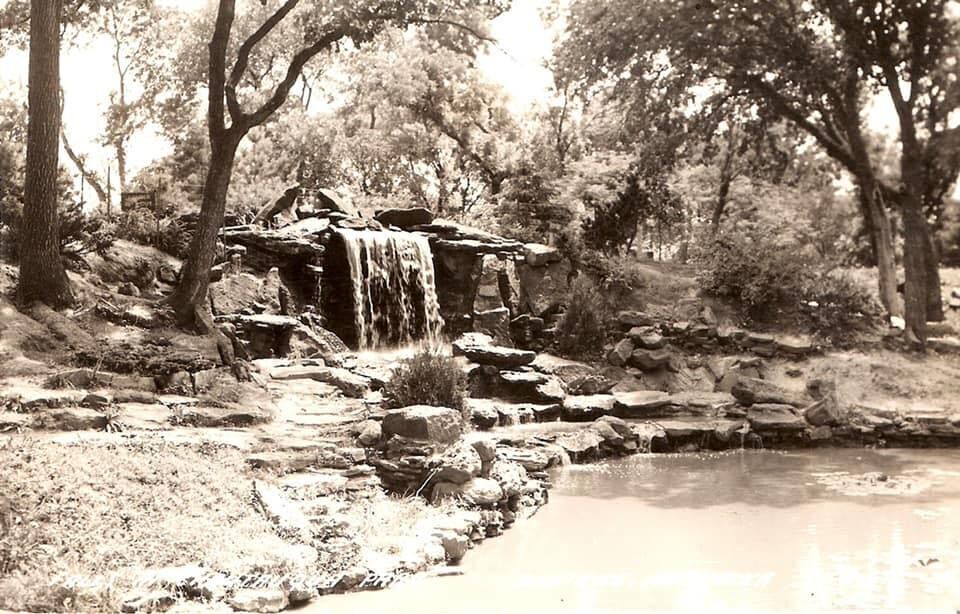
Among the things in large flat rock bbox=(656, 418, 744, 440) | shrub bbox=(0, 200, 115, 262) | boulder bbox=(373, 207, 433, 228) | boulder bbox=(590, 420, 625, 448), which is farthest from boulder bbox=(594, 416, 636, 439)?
shrub bbox=(0, 200, 115, 262)

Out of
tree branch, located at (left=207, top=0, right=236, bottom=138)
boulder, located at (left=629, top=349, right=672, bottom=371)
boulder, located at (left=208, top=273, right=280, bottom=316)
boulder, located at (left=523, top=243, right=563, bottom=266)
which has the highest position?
tree branch, located at (left=207, top=0, right=236, bottom=138)

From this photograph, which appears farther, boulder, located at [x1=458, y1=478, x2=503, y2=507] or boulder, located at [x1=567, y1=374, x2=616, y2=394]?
boulder, located at [x1=567, y1=374, x2=616, y2=394]

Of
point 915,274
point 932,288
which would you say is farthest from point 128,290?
point 932,288

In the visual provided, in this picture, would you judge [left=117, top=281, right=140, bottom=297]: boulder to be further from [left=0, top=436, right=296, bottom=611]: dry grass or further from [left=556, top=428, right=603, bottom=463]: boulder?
[left=556, top=428, right=603, bottom=463]: boulder

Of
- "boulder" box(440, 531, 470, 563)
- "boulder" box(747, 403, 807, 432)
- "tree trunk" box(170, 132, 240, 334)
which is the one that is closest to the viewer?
"boulder" box(440, 531, 470, 563)

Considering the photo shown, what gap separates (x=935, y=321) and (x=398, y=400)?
1367 cm

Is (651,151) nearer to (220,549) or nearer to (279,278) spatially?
(279,278)

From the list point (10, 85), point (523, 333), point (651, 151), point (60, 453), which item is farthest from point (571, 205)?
point (10, 85)

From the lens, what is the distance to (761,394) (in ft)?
42.4

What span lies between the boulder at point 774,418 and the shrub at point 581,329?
3909mm

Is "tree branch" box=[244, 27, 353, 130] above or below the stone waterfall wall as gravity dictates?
above

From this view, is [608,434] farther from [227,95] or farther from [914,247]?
[914,247]

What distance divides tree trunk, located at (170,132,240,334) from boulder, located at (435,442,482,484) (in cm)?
473

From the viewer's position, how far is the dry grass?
176 inches
